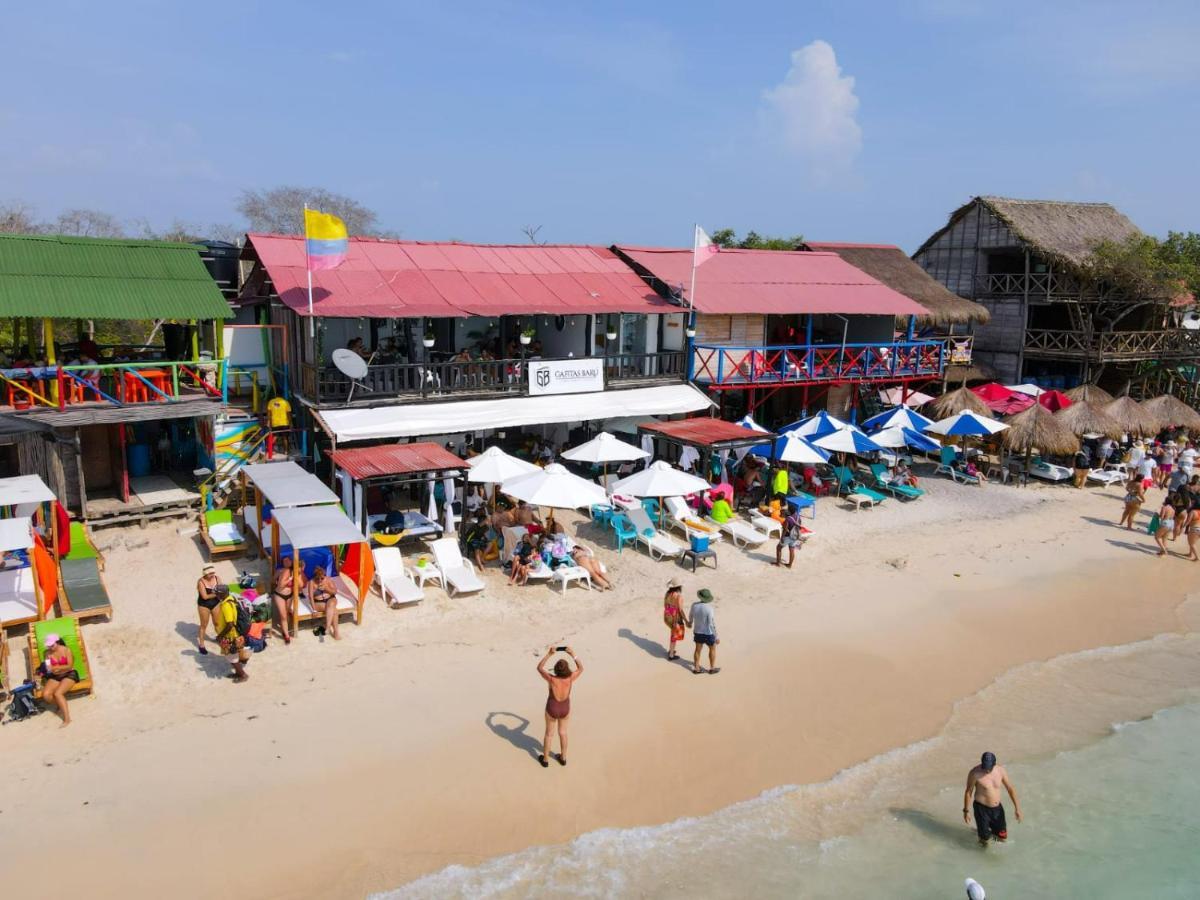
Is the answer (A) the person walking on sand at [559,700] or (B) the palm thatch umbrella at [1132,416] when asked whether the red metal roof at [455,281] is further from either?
(B) the palm thatch umbrella at [1132,416]

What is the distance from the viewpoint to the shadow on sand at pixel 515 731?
9.99 metres

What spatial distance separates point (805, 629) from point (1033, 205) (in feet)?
75.6

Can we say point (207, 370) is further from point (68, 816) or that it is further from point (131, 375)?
point (68, 816)

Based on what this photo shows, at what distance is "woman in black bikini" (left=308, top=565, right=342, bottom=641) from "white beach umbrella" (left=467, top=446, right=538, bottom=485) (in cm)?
377

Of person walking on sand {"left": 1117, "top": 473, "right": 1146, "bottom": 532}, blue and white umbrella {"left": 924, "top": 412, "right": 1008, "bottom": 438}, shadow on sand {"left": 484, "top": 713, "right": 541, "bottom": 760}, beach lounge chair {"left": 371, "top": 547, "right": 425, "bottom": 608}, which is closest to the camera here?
shadow on sand {"left": 484, "top": 713, "right": 541, "bottom": 760}

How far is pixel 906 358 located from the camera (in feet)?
78.0

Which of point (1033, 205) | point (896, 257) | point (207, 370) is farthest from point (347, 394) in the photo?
point (1033, 205)

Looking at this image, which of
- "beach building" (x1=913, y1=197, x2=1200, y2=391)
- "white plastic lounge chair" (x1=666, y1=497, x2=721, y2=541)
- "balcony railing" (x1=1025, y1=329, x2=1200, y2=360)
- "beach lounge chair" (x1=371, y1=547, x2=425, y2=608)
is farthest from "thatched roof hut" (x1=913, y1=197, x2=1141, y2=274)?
"beach lounge chair" (x1=371, y1=547, x2=425, y2=608)

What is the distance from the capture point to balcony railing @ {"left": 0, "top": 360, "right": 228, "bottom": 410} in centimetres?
1488

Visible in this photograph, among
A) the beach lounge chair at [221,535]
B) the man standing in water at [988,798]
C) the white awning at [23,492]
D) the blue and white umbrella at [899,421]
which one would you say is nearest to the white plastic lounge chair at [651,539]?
the beach lounge chair at [221,535]

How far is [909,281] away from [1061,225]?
659cm

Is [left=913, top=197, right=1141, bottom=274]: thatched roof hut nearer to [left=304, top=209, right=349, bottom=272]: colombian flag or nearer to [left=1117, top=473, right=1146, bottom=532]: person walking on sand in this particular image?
[left=1117, top=473, right=1146, bottom=532]: person walking on sand

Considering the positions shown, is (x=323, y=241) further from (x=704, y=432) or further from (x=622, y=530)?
(x=704, y=432)

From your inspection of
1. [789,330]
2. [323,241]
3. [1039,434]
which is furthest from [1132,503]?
[323,241]
